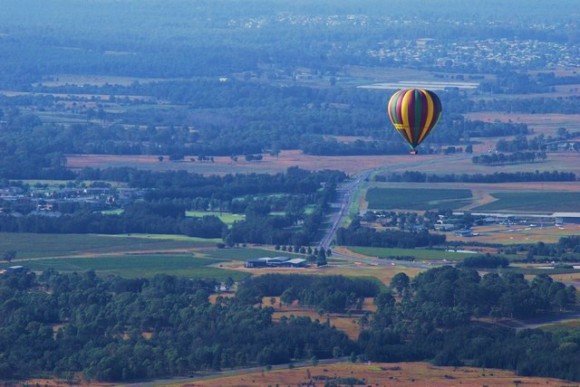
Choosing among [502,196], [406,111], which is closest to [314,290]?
[406,111]

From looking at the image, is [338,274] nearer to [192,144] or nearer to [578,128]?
[192,144]

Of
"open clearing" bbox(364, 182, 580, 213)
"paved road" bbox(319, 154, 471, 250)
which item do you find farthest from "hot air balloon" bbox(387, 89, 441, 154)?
"open clearing" bbox(364, 182, 580, 213)

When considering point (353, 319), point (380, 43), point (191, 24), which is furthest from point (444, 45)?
point (353, 319)

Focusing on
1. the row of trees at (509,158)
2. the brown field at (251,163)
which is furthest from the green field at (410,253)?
the row of trees at (509,158)

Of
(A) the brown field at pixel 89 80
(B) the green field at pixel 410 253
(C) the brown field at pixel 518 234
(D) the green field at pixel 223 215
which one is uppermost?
(A) the brown field at pixel 89 80

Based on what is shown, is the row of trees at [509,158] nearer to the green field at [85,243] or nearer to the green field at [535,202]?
the green field at [535,202]

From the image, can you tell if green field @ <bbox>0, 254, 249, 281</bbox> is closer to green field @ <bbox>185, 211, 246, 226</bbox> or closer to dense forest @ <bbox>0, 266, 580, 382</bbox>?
dense forest @ <bbox>0, 266, 580, 382</bbox>

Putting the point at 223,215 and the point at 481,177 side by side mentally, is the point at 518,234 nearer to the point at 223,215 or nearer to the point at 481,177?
the point at 223,215
